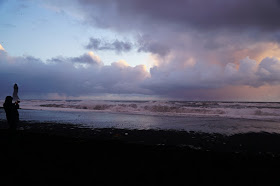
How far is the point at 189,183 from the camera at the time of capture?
4.07m

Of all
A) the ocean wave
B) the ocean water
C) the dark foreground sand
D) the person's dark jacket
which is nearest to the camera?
the dark foreground sand

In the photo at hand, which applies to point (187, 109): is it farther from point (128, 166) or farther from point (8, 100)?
point (128, 166)

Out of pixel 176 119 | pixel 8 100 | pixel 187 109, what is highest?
pixel 8 100

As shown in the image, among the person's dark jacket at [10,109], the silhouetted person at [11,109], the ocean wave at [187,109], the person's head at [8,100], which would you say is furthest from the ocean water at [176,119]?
the person's head at [8,100]

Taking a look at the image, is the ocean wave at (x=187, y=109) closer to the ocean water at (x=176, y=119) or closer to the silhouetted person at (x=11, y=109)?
the ocean water at (x=176, y=119)

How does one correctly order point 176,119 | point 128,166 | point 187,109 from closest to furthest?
1. point 128,166
2. point 176,119
3. point 187,109

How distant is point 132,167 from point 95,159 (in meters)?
1.40

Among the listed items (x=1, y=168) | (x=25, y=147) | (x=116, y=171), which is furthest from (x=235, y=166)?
(x=25, y=147)

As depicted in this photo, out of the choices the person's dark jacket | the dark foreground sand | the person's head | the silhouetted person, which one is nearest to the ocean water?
the silhouetted person

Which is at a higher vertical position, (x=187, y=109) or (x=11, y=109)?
(x=11, y=109)

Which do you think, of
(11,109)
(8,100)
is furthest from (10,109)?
(8,100)

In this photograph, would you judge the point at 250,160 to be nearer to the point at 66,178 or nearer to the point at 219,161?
the point at 219,161

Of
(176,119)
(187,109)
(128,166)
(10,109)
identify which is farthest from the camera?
(187,109)

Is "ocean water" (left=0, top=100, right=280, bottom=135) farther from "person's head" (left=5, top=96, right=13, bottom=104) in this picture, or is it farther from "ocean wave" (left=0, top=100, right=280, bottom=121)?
"person's head" (left=5, top=96, right=13, bottom=104)
